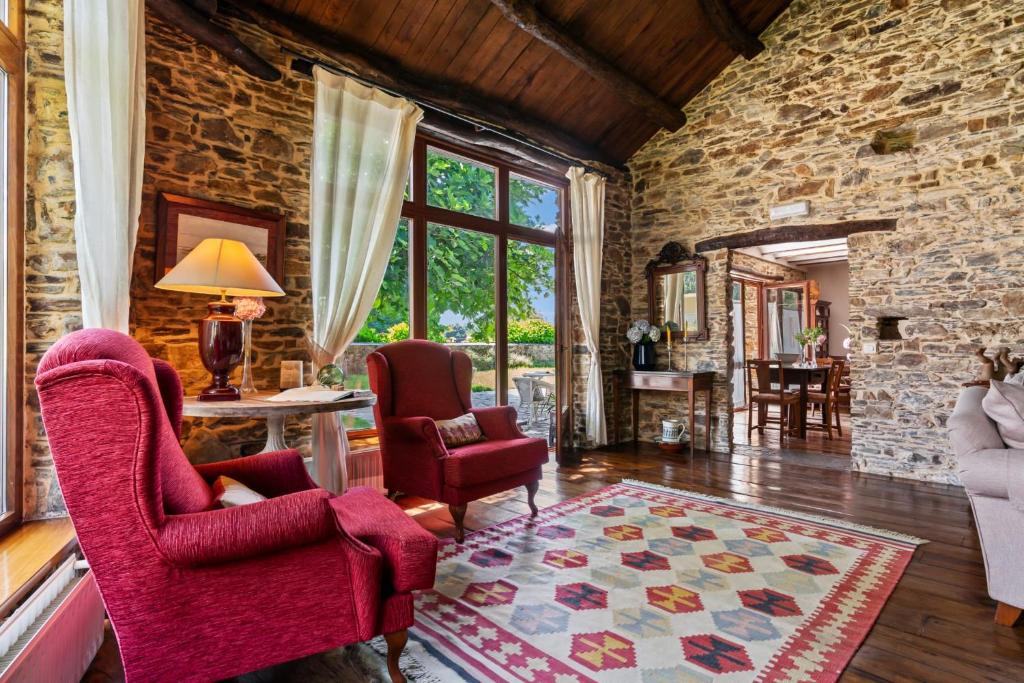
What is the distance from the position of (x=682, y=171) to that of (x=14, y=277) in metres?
5.70

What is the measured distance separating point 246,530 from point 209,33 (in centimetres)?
285

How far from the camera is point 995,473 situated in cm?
203

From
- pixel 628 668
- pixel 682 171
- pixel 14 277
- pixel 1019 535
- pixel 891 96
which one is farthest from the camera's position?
pixel 682 171

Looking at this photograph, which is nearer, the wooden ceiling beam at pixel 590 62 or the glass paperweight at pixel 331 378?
the glass paperweight at pixel 331 378

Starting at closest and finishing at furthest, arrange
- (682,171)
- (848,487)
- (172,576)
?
(172,576) < (848,487) < (682,171)

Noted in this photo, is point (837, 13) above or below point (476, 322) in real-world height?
above

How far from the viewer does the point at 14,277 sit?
2.18 m

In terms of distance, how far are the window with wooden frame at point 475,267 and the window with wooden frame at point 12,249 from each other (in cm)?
183

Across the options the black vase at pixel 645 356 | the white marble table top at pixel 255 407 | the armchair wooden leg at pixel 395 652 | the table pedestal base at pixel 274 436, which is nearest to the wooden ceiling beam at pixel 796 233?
the black vase at pixel 645 356

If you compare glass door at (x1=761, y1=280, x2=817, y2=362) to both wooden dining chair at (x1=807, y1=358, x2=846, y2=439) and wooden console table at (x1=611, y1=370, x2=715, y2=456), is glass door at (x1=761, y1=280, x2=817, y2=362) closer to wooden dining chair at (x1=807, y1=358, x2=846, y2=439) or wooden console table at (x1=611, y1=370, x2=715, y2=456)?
wooden dining chair at (x1=807, y1=358, x2=846, y2=439)

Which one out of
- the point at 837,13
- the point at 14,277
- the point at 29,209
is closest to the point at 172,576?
the point at 14,277

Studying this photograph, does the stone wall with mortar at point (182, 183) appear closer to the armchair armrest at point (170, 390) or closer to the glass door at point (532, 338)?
the armchair armrest at point (170, 390)

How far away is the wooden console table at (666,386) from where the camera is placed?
17.1 ft

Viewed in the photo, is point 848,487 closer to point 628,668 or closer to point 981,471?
point 981,471
